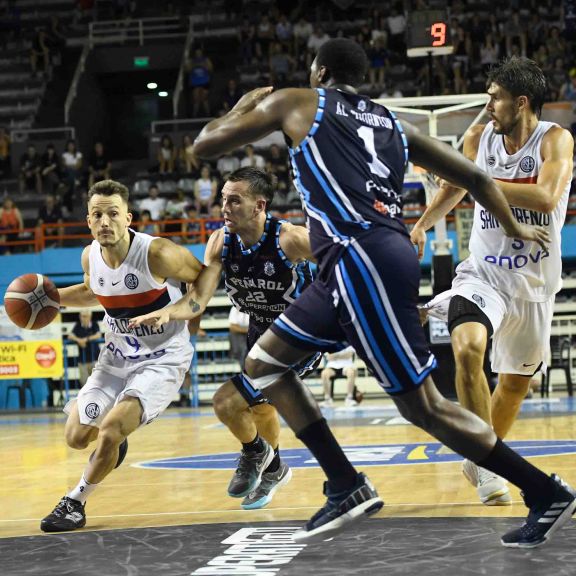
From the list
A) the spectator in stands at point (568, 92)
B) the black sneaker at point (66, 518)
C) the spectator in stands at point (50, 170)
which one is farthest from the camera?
the spectator in stands at point (50, 170)

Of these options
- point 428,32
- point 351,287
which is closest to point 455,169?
point 351,287

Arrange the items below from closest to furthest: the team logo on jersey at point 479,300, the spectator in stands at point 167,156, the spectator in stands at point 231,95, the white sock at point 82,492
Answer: the team logo on jersey at point 479,300
the white sock at point 82,492
the spectator in stands at point 167,156
the spectator in stands at point 231,95

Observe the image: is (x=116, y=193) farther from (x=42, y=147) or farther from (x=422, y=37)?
(x=42, y=147)

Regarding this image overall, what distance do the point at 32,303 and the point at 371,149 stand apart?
294 cm

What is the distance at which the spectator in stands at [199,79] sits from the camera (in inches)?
923

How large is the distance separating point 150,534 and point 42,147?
19667 mm

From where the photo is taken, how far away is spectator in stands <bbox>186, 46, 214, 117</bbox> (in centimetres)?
2344

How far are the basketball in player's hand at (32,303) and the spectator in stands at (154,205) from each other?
536 inches

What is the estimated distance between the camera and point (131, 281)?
5.94m

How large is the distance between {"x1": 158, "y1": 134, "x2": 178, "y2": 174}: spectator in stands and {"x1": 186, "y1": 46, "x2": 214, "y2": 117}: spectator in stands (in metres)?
1.79

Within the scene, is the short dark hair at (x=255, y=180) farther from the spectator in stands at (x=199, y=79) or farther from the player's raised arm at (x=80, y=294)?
the spectator in stands at (x=199, y=79)

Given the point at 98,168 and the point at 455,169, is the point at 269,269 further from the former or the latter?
the point at 98,168

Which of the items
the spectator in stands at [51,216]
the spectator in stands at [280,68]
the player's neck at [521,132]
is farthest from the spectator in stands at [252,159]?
the player's neck at [521,132]

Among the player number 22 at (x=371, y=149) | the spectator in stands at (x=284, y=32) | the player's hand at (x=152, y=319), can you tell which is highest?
the spectator in stands at (x=284, y=32)
